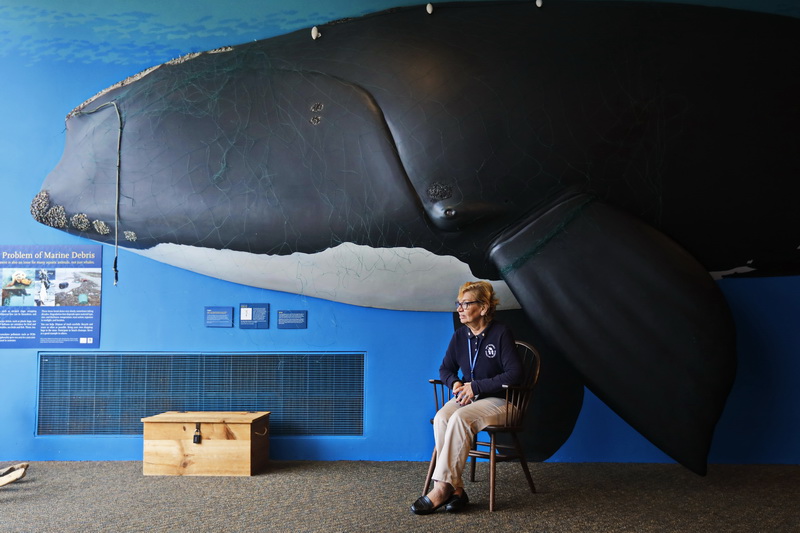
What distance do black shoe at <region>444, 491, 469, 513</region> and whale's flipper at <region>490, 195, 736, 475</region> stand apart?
71 cm

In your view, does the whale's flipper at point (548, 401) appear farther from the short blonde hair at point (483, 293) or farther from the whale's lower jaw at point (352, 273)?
the short blonde hair at point (483, 293)

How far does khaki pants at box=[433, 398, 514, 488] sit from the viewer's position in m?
2.63

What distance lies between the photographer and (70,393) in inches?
152

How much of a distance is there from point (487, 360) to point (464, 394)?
0.18 meters

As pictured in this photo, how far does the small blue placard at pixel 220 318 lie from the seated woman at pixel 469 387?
151 cm

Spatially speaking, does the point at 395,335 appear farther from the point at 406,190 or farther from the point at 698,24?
the point at 698,24

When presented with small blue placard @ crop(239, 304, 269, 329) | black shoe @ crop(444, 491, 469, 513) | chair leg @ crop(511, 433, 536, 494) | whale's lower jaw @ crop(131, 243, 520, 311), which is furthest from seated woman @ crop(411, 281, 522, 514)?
small blue placard @ crop(239, 304, 269, 329)

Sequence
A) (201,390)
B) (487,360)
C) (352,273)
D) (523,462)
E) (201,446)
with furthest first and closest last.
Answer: (201,390) → (352,273) → (201,446) → (523,462) → (487,360)

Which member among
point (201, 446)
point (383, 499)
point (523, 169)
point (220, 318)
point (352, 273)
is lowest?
point (383, 499)

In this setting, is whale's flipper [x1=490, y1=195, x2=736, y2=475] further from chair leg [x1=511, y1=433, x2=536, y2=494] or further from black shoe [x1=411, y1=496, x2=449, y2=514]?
black shoe [x1=411, y1=496, x2=449, y2=514]

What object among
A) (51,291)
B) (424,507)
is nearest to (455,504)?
(424,507)

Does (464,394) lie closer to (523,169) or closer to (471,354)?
(471,354)

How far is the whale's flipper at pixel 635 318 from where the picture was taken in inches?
104

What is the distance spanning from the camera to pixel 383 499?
9.41ft
